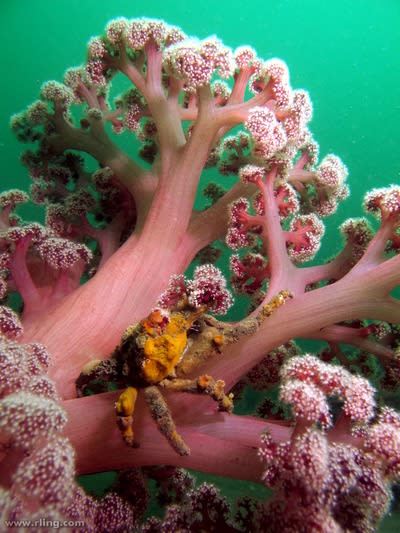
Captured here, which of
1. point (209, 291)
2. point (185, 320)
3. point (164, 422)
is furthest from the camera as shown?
point (209, 291)

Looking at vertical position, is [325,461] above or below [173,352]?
below

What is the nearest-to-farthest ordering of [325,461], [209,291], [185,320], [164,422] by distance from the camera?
[325,461] < [164,422] < [185,320] < [209,291]

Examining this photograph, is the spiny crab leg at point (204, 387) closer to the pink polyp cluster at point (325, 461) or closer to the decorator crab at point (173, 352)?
the decorator crab at point (173, 352)

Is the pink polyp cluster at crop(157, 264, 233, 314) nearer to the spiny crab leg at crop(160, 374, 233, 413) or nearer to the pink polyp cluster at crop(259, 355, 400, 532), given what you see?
the spiny crab leg at crop(160, 374, 233, 413)

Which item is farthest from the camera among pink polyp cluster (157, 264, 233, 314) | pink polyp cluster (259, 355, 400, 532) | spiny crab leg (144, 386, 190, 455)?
pink polyp cluster (157, 264, 233, 314)

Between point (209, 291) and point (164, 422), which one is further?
point (209, 291)

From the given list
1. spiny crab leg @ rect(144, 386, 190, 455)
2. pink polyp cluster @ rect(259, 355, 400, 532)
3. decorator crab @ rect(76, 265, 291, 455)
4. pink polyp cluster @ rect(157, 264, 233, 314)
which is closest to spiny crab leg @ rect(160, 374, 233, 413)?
decorator crab @ rect(76, 265, 291, 455)

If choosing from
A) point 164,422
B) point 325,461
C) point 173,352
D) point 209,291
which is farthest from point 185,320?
point 325,461

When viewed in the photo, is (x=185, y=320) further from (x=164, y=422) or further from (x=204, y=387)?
(x=164, y=422)

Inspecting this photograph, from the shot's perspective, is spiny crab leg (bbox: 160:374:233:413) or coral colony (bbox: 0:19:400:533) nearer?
coral colony (bbox: 0:19:400:533)
